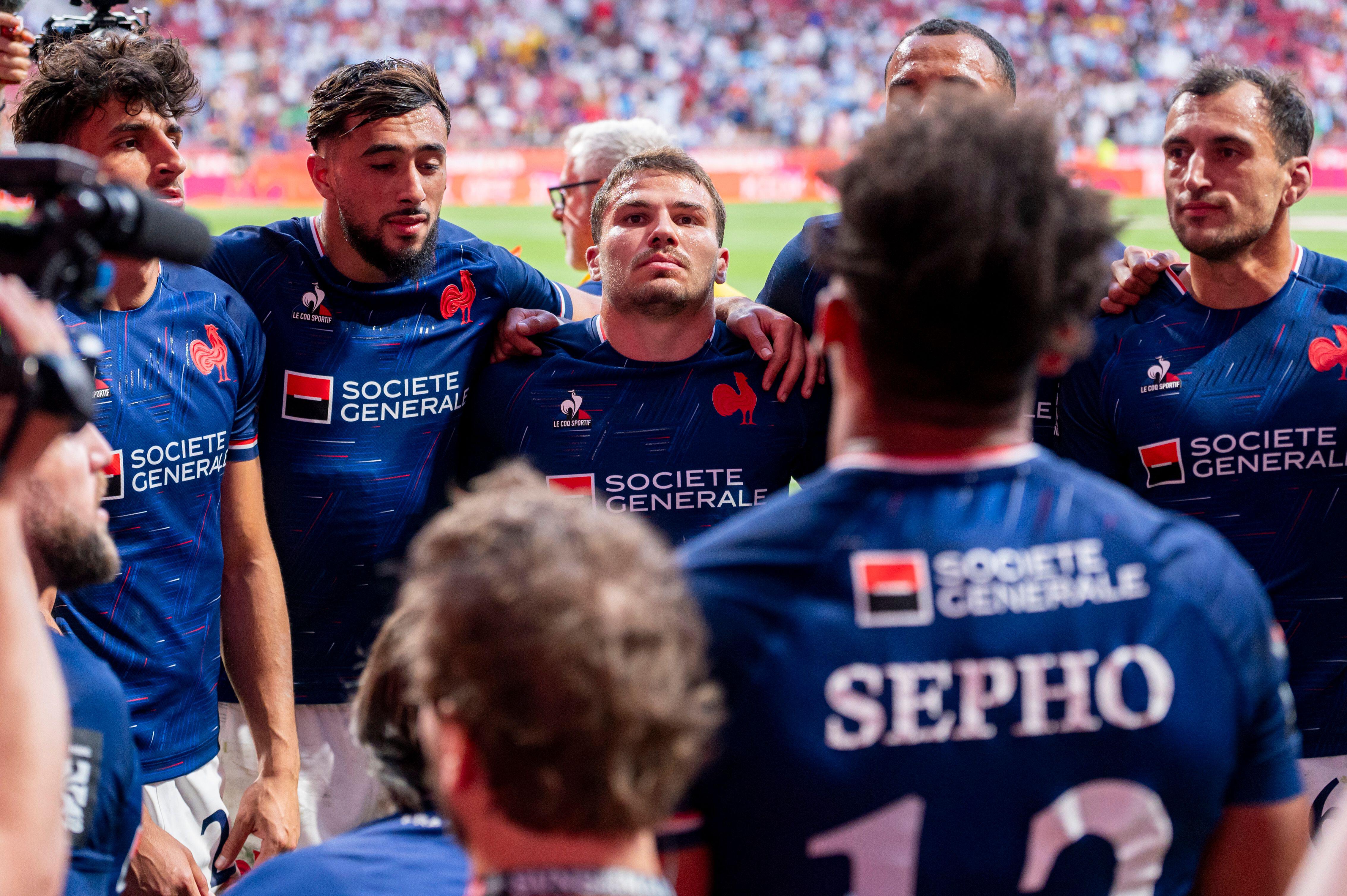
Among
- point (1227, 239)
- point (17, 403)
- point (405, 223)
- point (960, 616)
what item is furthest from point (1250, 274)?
point (17, 403)

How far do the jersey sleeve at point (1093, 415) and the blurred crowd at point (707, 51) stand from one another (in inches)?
1154

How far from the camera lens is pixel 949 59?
408cm

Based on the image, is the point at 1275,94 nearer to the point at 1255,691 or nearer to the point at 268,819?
the point at 1255,691

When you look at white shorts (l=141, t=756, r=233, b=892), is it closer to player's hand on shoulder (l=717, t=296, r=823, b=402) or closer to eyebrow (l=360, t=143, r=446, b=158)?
eyebrow (l=360, t=143, r=446, b=158)

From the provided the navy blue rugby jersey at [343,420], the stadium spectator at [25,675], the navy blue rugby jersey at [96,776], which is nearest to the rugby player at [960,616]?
the stadium spectator at [25,675]

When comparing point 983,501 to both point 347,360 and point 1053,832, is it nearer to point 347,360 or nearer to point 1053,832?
point 1053,832

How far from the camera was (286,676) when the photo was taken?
3.52 m

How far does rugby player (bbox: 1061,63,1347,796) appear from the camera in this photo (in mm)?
3506

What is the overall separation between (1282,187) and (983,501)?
265 cm

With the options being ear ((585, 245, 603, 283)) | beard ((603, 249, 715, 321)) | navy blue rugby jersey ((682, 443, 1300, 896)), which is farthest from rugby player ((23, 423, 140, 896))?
ear ((585, 245, 603, 283))

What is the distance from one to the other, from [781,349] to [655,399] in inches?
15.8

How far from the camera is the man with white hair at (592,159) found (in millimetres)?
5367

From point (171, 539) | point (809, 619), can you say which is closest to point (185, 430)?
point (171, 539)

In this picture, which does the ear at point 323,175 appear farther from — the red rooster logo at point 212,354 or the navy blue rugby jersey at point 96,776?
the navy blue rugby jersey at point 96,776
